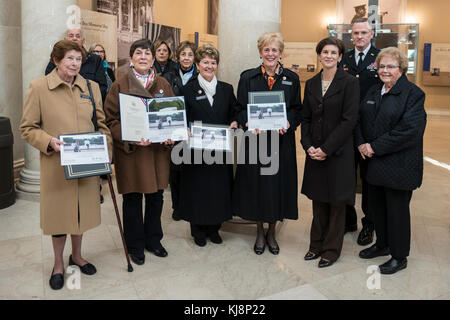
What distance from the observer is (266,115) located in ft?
11.7

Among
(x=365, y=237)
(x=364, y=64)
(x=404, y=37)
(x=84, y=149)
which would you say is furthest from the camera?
(x=404, y=37)

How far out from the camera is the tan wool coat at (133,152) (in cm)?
339

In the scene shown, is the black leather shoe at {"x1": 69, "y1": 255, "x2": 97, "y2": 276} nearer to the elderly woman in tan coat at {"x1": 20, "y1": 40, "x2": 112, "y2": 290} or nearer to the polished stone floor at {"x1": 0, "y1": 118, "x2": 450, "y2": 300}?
the polished stone floor at {"x1": 0, "y1": 118, "x2": 450, "y2": 300}

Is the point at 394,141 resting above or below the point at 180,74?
below

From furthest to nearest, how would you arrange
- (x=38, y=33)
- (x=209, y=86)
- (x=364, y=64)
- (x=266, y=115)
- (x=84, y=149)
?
(x=38, y=33), (x=364, y=64), (x=209, y=86), (x=266, y=115), (x=84, y=149)

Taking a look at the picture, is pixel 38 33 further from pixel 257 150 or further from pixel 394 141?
pixel 394 141

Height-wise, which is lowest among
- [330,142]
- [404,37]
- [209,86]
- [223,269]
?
[223,269]

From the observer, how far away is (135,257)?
3.70 metres

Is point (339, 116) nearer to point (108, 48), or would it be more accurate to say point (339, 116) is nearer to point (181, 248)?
point (181, 248)

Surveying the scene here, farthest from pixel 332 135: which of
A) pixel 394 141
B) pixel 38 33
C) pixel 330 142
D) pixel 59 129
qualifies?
pixel 38 33

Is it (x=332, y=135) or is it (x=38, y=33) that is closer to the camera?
(x=332, y=135)

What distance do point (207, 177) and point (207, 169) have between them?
7cm

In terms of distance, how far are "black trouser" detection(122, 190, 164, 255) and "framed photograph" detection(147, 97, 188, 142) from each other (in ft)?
1.88

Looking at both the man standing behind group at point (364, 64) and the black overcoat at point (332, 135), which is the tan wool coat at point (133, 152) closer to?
the black overcoat at point (332, 135)
